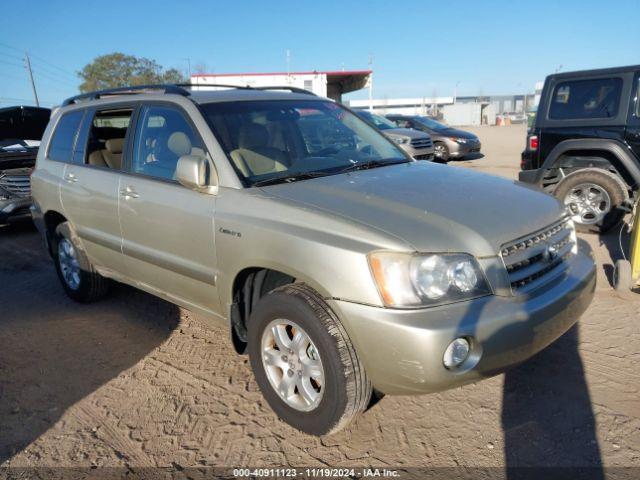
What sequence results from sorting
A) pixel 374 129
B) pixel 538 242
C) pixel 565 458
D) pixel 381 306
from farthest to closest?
1. pixel 374 129
2. pixel 538 242
3. pixel 565 458
4. pixel 381 306

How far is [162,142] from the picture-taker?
Answer: 3.63 m

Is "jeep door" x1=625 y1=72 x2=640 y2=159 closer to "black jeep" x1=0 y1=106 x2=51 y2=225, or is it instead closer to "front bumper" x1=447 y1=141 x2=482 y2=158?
"black jeep" x1=0 y1=106 x2=51 y2=225

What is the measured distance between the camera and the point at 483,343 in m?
2.30

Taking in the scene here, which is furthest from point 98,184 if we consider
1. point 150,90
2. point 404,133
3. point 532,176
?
point 404,133

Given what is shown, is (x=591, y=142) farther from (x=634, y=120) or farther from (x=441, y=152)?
(x=441, y=152)

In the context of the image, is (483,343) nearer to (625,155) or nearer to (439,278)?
(439,278)

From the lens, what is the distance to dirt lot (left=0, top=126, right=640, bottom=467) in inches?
103

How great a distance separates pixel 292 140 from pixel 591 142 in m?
4.39

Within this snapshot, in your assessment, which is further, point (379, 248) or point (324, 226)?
point (324, 226)

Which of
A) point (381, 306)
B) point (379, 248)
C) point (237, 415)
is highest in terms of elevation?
point (379, 248)

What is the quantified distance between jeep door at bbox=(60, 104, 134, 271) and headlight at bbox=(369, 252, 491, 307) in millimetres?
2409

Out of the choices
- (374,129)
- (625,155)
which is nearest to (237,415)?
(374,129)

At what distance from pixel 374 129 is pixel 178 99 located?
1.66 meters

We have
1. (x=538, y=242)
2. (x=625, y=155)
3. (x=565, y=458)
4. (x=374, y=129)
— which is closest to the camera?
(x=565, y=458)
